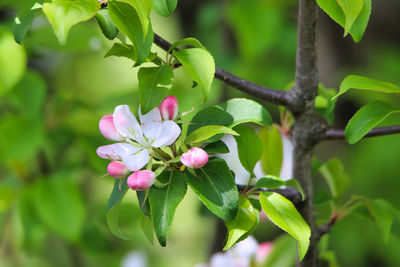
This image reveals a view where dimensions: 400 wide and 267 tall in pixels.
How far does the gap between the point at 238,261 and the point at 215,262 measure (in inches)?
1.5

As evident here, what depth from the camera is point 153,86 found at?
52 cm

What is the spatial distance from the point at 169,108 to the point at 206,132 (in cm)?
4

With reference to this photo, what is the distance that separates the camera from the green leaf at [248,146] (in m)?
0.59

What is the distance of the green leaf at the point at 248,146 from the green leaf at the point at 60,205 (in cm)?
60

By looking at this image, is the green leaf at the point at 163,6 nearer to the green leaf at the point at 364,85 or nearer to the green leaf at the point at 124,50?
the green leaf at the point at 124,50

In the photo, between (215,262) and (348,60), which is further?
(348,60)

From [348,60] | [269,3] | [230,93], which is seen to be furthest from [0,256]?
[348,60]

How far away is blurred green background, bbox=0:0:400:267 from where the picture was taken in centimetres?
112

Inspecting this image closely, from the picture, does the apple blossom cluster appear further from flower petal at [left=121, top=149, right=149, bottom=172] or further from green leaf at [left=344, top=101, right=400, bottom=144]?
green leaf at [left=344, top=101, right=400, bottom=144]

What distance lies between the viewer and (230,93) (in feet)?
5.16

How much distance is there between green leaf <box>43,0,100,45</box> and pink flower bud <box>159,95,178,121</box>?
0.11m

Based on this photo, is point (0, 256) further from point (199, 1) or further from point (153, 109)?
point (153, 109)

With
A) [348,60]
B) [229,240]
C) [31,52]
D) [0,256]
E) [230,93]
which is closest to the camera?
[229,240]

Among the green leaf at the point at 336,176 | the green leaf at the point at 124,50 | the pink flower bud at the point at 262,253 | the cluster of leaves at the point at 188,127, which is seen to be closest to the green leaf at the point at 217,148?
the cluster of leaves at the point at 188,127
